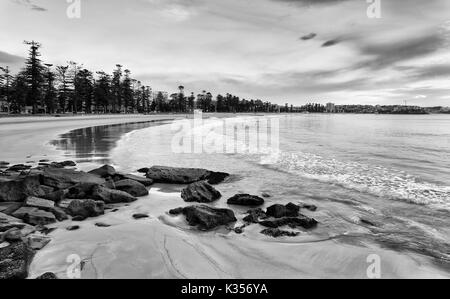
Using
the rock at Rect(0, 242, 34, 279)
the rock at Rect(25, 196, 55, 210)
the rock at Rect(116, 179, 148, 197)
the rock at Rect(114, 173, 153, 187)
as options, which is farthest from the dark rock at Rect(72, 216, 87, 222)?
the rock at Rect(114, 173, 153, 187)

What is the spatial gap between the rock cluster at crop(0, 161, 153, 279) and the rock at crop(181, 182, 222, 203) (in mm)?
1206

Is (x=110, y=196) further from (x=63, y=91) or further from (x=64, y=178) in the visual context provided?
(x=63, y=91)

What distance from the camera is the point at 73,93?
73125 millimetres

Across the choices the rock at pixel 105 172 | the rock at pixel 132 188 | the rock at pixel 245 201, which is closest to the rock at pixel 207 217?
the rock at pixel 245 201

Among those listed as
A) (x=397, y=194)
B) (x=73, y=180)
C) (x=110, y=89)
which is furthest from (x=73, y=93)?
(x=397, y=194)

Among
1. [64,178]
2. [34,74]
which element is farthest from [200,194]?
[34,74]

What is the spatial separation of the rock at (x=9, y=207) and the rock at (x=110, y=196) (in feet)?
4.77

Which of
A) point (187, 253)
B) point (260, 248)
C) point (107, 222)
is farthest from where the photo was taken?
point (107, 222)

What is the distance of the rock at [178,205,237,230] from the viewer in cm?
506

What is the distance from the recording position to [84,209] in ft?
17.8

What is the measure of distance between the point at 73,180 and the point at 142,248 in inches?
173

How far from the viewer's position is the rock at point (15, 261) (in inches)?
121

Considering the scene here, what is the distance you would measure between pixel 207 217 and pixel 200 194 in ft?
5.81
